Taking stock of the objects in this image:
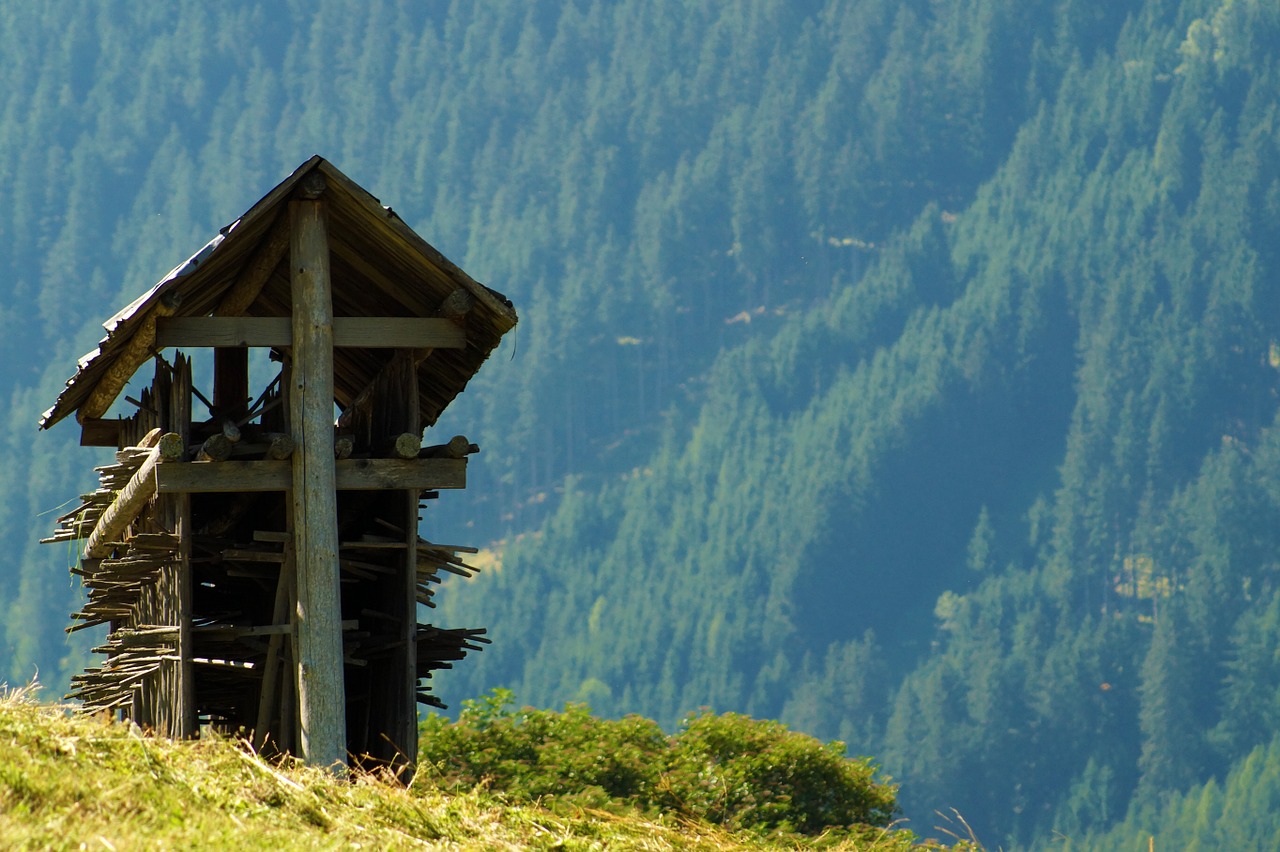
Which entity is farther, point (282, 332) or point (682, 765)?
point (682, 765)

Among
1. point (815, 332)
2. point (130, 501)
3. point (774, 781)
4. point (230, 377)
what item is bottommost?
point (774, 781)

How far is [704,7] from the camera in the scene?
159875 millimetres

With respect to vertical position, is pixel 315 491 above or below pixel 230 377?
below

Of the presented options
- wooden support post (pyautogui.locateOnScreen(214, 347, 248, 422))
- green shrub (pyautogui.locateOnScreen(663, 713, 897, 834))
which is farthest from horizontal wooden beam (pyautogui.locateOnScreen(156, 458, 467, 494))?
green shrub (pyautogui.locateOnScreen(663, 713, 897, 834))

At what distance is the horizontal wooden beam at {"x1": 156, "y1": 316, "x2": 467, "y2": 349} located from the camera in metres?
11.0

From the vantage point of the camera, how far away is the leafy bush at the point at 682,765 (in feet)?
80.5

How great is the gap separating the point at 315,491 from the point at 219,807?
391cm

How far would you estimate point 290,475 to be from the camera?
35.7 ft

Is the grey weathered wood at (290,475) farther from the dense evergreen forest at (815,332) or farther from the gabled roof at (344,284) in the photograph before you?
the dense evergreen forest at (815,332)

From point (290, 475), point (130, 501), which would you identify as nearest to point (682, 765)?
point (130, 501)

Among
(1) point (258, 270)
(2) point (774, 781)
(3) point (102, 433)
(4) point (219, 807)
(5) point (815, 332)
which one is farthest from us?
(5) point (815, 332)

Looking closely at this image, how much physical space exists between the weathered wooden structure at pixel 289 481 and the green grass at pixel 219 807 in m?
2.44

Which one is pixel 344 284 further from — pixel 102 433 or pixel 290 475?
pixel 102 433

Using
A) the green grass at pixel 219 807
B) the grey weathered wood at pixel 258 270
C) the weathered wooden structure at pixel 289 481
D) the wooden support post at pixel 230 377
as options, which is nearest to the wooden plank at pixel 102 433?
the weathered wooden structure at pixel 289 481
